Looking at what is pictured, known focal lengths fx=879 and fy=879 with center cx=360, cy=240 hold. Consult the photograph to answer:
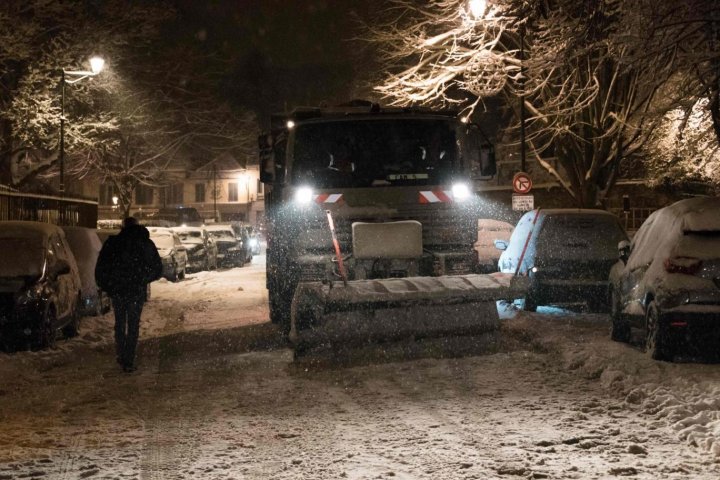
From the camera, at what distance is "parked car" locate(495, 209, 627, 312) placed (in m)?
15.1

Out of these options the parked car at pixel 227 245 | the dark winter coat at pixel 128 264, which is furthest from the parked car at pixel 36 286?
the parked car at pixel 227 245

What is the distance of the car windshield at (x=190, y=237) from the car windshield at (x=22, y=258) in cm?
1896

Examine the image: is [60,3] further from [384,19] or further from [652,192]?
[652,192]

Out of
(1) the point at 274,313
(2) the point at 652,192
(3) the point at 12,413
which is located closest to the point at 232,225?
(2) the point at 652,192

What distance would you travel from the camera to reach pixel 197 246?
31.8 metres

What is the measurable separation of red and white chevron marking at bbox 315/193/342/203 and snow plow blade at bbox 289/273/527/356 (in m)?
1.22

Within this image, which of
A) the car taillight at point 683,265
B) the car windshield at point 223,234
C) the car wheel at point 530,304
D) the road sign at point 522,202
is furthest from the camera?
the car windshield at point 223,234

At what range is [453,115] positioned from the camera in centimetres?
1174

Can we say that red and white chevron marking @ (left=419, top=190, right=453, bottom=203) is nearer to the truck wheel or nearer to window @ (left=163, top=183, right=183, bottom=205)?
the truck wheel

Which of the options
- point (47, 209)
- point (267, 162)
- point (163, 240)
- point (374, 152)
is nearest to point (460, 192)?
point (374, 152)

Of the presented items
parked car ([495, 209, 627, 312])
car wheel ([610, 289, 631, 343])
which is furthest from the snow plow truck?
parked car ([495, 209, 627, 312])

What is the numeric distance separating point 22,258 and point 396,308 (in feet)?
17.9

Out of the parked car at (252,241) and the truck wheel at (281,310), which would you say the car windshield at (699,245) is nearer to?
the truck wheel at (281,310)

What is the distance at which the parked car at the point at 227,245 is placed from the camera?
3484cm
